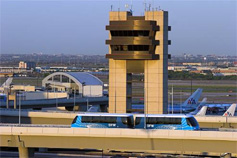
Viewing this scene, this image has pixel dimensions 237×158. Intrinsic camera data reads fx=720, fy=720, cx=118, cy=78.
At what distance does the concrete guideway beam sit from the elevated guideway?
24.6 m

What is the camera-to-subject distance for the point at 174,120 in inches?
2803

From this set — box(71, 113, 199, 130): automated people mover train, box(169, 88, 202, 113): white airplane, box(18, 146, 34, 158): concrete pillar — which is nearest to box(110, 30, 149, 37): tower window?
box(71, 113, 199, 130): automated people mover train

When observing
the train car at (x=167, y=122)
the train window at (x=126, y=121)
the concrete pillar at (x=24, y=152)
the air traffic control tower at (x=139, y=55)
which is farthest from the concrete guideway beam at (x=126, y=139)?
the air traffic control tower at (x=139, y=55)

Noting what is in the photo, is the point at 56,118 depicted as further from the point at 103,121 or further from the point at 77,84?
the point at 77,84

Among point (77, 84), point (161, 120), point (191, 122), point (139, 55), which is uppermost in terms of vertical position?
point (139, 55)

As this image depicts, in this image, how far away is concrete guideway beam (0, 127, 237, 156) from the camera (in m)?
62.8

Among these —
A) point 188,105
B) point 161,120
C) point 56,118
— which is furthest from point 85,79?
point 161,120

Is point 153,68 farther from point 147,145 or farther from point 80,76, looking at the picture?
point 80,76

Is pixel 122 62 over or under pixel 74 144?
over

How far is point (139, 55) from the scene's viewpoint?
309ft

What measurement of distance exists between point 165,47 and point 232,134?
3501 cm

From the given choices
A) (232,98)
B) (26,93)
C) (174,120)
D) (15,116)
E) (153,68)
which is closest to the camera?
(174,120)

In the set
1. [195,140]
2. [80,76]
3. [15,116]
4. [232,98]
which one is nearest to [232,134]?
[195,140]

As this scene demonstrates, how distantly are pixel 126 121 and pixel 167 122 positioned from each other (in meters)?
4.23
